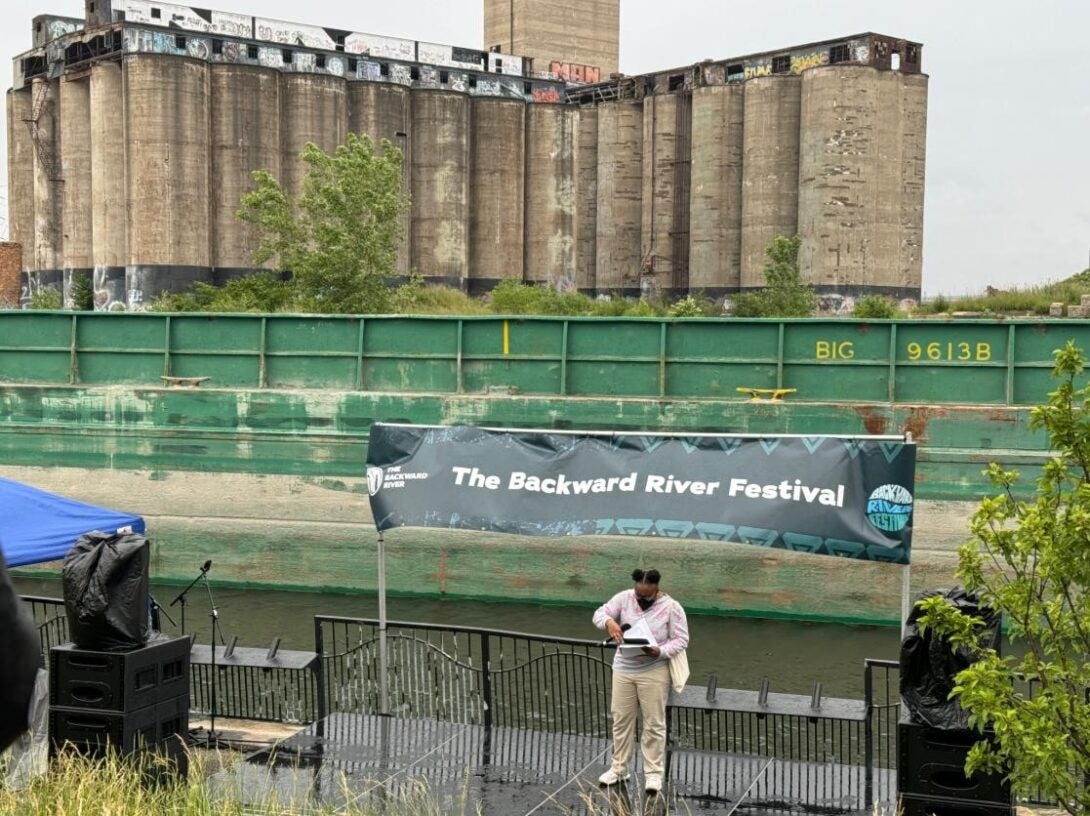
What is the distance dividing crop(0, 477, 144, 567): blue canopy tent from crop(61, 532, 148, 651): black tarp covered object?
1.72 meters

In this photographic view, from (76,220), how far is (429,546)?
49.5 meters

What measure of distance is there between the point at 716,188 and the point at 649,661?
2151 inches

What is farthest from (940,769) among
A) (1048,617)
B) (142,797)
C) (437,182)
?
(437,182)

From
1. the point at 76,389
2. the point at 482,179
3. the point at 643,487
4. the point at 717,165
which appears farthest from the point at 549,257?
the point at 643,487

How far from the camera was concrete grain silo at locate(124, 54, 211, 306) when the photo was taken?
55.8 m

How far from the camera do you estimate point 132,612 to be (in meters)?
8.73

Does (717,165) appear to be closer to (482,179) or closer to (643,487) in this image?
(482,179)

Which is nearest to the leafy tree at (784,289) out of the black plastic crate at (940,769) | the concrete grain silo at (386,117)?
the concrete grain silo at (386,117)

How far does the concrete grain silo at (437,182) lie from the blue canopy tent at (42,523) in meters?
53.4

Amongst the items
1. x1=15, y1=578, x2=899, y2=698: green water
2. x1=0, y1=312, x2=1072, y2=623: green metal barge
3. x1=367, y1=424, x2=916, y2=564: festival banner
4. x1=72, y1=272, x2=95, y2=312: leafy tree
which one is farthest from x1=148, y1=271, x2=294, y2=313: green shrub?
x1=367, y1=424, x2=916, y2=564: festival banner

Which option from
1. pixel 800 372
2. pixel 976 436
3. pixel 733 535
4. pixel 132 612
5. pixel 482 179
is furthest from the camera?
pixel 482 179

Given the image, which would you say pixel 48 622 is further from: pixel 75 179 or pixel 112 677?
pixel 75 179

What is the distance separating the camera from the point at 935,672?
7531 mm

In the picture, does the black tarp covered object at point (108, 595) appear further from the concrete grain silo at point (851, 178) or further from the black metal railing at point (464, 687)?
the concrete grain silo at point (851, 178)
